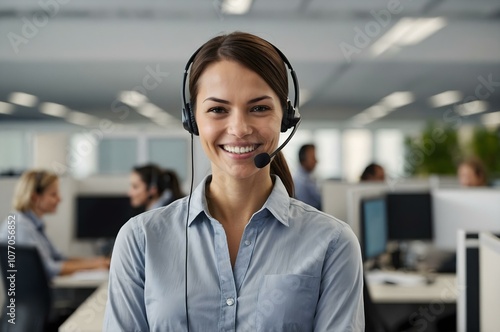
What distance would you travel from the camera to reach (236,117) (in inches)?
39.9

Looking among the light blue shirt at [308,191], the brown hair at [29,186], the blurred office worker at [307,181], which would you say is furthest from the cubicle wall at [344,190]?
the brown hair at [29,186]

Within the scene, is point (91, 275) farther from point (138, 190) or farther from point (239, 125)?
point (239, 125)

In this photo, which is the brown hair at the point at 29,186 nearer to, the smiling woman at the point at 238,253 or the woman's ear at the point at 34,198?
the woman's ear at the point at 34,198

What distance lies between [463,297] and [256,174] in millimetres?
1134

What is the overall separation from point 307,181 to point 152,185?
6.27ft

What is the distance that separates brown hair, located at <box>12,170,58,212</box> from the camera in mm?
3240

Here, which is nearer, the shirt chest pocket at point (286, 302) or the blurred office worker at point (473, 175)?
the shirt chest pocket at point (286, 302)

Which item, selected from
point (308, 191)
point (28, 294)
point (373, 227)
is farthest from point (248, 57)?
point (308, 191)

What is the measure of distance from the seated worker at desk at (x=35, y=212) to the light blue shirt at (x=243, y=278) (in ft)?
7.39

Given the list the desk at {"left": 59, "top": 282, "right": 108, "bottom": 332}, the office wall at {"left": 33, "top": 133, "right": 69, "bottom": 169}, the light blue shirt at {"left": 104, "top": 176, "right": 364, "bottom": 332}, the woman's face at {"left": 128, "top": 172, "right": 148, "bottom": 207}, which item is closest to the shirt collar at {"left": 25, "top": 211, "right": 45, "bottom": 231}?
the woman's face at {"left": 128, "top": 172, "right": 148, "bottom": 207}

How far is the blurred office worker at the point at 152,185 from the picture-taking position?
143 inches

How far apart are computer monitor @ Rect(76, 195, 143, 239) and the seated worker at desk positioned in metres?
0.48

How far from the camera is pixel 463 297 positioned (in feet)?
6.38

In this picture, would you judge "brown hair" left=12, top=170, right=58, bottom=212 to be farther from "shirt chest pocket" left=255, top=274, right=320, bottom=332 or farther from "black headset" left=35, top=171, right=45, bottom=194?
"shirt chest pocket" left=255, top=274, right=320, bottom=332
